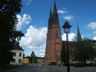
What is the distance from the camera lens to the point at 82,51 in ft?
138

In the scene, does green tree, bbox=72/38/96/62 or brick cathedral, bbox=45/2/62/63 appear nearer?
green tree, bbox=72/38/96/62

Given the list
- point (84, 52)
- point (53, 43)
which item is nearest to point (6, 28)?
point (84, 52)

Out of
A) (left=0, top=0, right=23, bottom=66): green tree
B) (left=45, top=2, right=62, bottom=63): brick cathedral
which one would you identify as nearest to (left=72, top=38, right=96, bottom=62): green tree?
(left=0, top=0, right=23, bottom=66): green tree

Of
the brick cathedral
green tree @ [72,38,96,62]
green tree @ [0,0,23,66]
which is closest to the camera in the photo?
green tree @ [0,0,23,66]

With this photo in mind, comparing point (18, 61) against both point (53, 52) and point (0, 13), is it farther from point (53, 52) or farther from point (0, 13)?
point (0, 13)

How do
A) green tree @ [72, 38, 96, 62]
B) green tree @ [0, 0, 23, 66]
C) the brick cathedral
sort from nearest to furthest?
green tree @ [0, 0, 23, 66]
green tree @ [72, 38, 96, 62]
the brick cathedral

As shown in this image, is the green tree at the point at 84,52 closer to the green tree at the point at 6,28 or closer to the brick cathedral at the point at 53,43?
the green tree at the point at 6,28

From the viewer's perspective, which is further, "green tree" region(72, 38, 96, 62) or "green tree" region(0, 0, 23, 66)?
"green tree" region(72, 38, 96, 62)

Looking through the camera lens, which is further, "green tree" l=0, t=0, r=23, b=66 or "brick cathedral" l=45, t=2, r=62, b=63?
"brick cathedral" l=45, t=2, r=62, b=63

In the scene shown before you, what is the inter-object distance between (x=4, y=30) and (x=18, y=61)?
55073mm

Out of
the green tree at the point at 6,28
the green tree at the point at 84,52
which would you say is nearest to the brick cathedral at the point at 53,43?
the green tree at the point at 84,52

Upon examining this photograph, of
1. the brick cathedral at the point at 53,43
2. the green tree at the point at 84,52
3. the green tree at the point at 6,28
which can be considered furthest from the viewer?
the brick cathedral at the point at 53,43

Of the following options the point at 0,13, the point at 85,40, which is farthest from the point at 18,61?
the point at 0,13

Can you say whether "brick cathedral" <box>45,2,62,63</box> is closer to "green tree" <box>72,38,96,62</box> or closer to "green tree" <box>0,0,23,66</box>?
"green tree" <box>72,38,96,62</box>
